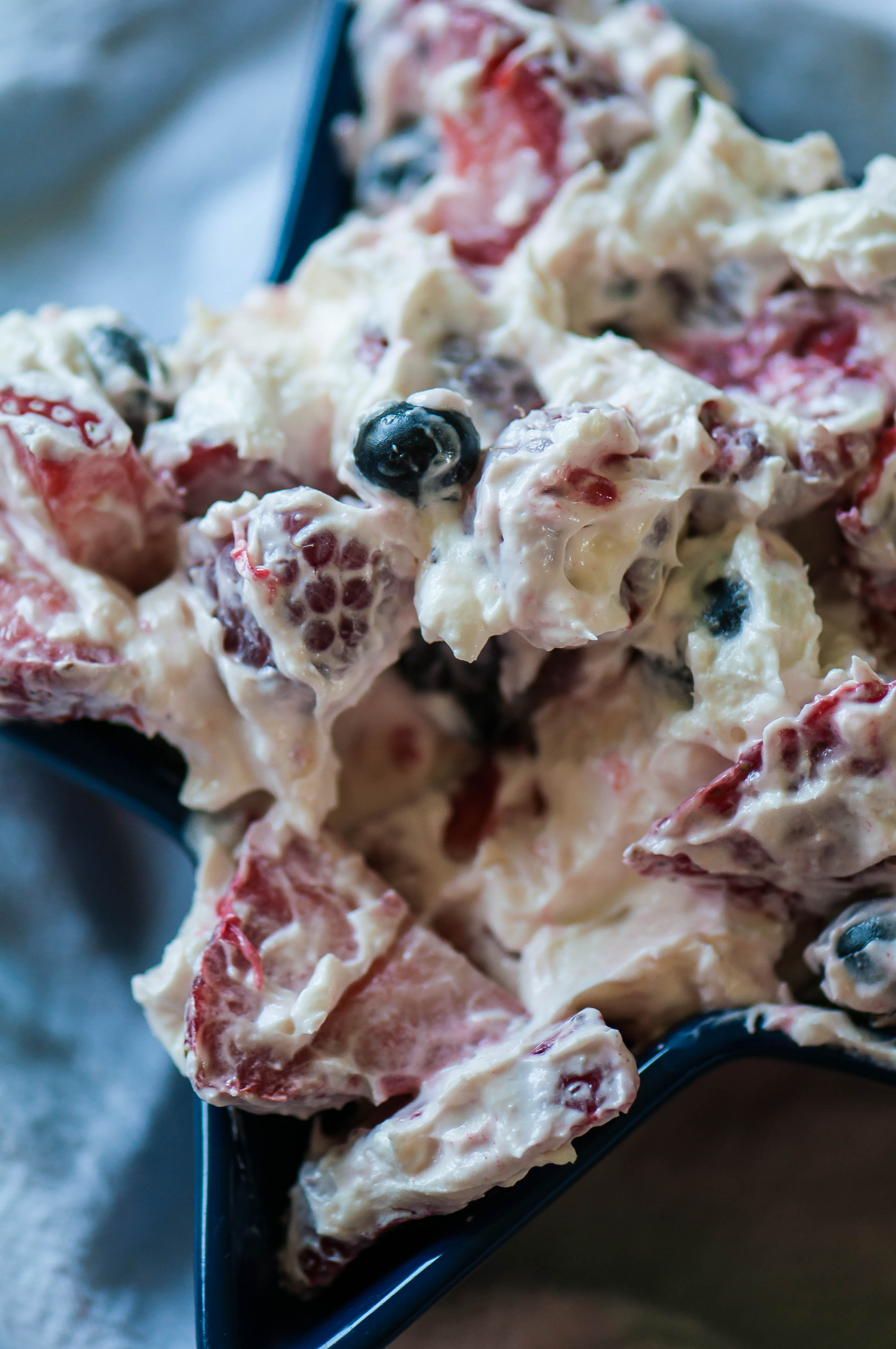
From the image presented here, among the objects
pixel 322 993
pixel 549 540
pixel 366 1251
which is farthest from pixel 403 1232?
pixel 549 540

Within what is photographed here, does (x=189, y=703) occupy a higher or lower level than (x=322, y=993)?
higher

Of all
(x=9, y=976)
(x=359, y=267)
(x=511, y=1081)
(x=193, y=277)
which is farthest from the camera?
(x=193, y=277)

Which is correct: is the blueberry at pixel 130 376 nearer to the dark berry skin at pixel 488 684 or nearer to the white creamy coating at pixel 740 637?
the dark berry skin at pixel 488 684

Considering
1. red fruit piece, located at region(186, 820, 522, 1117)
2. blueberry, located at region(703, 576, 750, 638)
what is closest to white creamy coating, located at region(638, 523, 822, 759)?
blueberry, located at region(703, 576, 750, 638)

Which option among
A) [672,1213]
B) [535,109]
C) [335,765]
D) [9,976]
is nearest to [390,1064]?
[335,765]

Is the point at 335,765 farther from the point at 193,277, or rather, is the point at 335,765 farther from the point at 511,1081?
the point at 193,277

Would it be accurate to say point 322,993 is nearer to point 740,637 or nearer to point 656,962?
point 656,962
